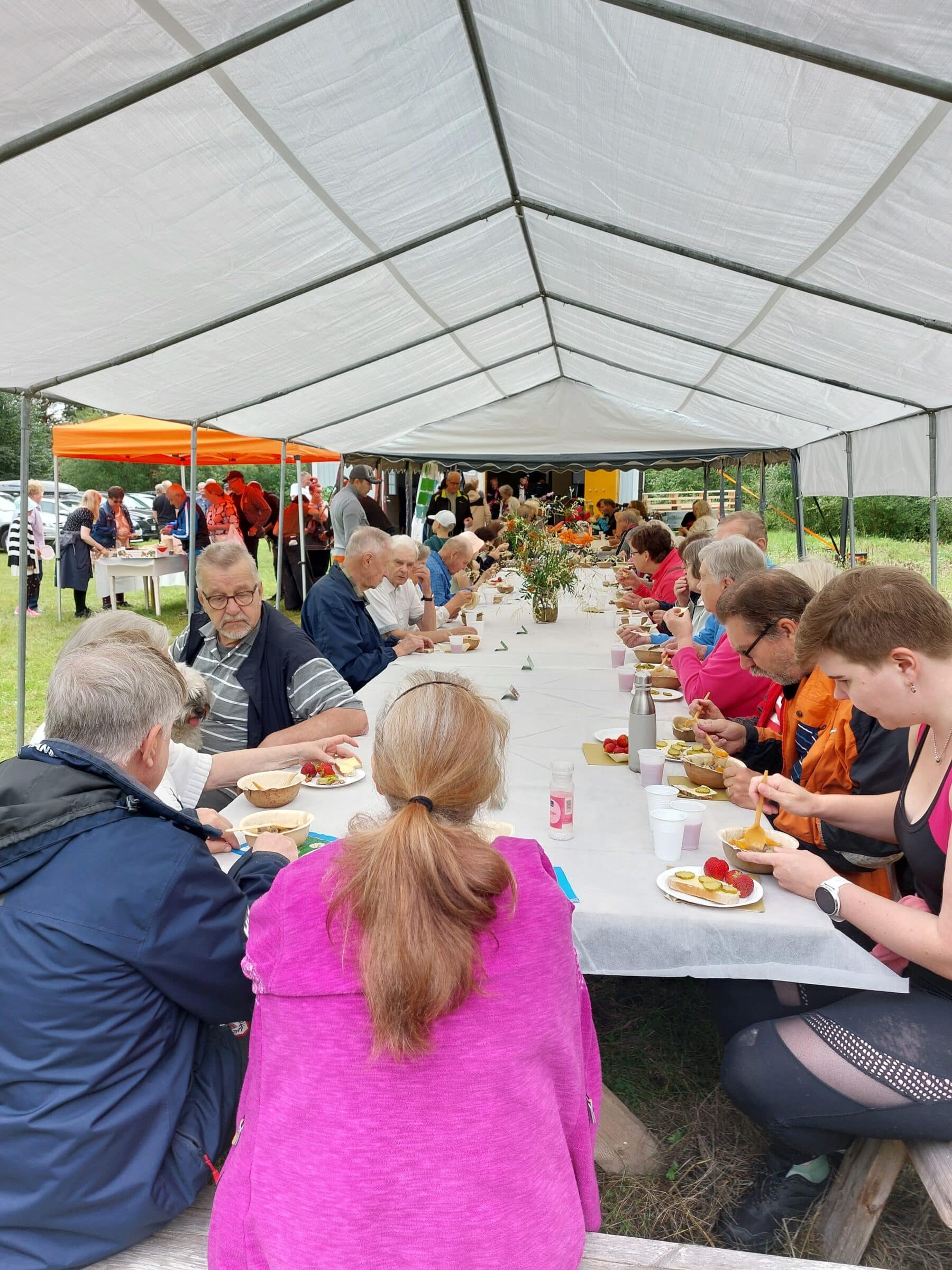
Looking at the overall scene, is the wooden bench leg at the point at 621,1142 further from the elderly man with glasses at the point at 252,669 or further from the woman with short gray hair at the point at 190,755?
the elderly man with glasses at the point at 252,669

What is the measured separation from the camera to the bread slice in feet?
5.57

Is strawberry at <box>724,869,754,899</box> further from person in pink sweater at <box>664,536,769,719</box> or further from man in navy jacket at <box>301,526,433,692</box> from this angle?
man in navy jacket at <box>301,526,433,692</box>

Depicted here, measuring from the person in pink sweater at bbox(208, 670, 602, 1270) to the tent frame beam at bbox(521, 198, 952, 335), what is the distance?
388cm

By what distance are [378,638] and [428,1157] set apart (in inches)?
143

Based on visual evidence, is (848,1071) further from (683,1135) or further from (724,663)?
(724,663)

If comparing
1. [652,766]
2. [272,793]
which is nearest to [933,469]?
[652,766]

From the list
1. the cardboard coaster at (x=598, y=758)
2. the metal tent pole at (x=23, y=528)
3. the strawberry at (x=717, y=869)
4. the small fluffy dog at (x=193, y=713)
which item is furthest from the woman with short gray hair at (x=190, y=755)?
the metal tent pole at (x=23, y=528)

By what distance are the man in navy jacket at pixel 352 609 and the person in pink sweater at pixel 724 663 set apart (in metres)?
1.59

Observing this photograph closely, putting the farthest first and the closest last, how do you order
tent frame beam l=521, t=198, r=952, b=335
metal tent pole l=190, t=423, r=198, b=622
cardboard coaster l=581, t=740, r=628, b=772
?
metal tent pole l=190, t=423, r=198, b=622 → tent frame beam l=521, t=198, r=952, b=335 → cardboard coaster l=581, t=740, r=628, b=772

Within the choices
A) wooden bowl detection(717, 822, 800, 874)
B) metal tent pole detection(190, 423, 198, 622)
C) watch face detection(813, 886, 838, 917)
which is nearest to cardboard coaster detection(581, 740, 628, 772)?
wooden bowl detection(717, 822, 800, 874)

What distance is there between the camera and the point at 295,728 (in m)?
2.86

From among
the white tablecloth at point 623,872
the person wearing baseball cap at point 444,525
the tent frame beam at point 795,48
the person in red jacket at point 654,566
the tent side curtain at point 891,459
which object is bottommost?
the white tablecloth at point 623,872

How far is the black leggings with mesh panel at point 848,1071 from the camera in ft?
5.11

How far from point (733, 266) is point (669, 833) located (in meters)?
3.39
